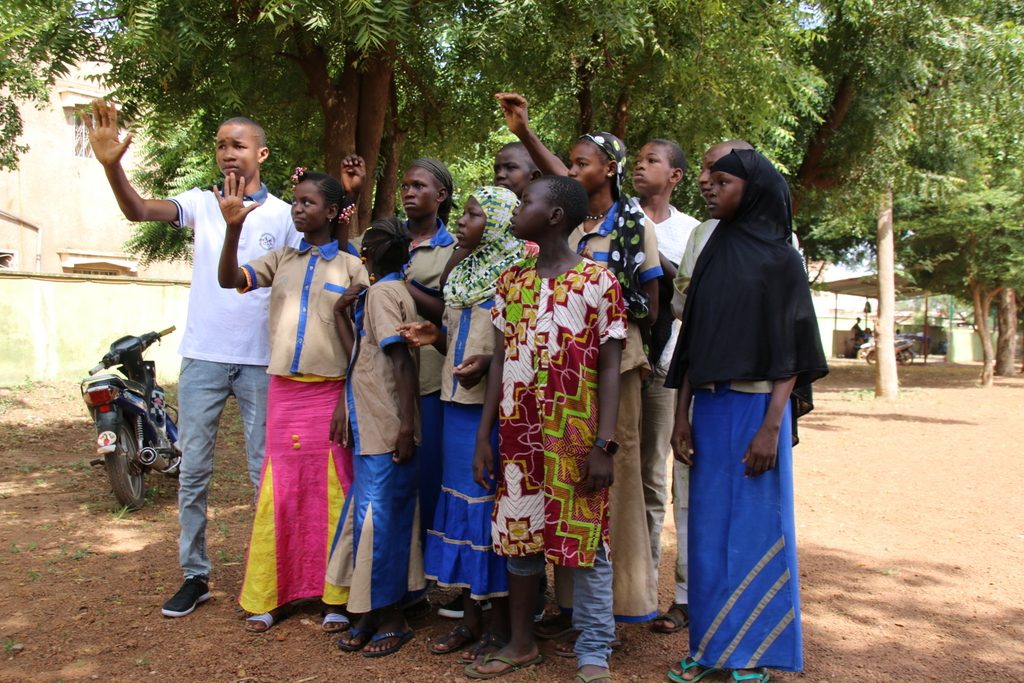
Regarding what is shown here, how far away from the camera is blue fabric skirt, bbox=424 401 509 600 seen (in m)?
3.58

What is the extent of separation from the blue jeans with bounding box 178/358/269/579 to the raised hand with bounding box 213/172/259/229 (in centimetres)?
70

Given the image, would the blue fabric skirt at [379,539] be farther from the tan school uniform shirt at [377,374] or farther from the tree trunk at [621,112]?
the tree trunk at [621,112]

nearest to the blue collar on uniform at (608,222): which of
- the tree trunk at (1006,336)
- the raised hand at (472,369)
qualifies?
the raised hand at (472,369)

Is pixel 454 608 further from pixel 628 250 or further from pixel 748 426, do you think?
pixel 628 250

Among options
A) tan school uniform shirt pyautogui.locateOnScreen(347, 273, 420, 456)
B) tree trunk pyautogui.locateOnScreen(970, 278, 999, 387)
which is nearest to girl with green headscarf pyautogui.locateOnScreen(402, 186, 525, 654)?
tan school uniform shirt pyautogui.locateOnScreen(347, 273, 420, 456)

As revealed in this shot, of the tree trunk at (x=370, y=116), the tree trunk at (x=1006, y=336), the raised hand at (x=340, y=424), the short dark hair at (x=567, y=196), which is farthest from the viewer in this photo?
the tree trunk at (x=1006, y=336)

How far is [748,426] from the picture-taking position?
129 inches

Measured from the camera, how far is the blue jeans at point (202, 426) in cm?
406

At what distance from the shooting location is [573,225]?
134 inches

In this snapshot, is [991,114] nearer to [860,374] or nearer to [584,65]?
[584,65]

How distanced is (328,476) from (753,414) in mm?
1902

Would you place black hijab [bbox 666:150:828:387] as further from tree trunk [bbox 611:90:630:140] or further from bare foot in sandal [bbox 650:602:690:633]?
tree trunk [bbox 611:90:630:140]

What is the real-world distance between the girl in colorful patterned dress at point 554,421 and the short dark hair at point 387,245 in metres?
0.65

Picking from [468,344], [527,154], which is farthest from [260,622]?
[527,154]
